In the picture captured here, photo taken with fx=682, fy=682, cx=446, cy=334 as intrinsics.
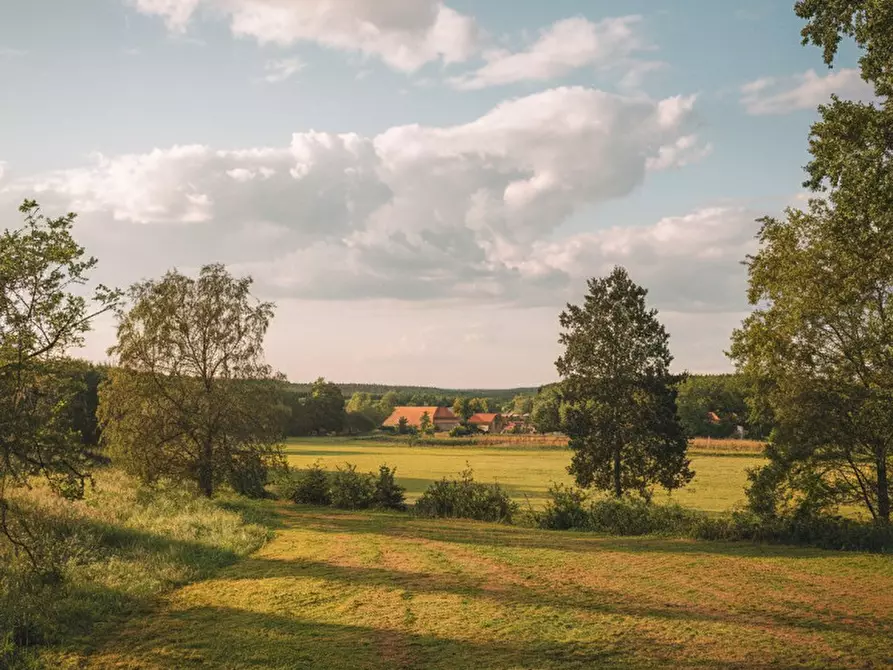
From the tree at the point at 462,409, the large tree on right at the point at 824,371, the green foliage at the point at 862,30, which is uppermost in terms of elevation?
the green foliage at the point at 862,30

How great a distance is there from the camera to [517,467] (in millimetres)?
53906

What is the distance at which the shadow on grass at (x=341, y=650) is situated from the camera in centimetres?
903

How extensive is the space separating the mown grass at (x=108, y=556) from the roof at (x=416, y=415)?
111399 mm

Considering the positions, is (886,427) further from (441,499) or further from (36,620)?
(36,620)

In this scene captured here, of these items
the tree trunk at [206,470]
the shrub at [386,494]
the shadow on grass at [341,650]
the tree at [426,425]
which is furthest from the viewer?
the tree at [426,425]

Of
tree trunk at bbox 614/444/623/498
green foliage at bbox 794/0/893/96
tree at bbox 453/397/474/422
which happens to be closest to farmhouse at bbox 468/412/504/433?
tree at bbox 453/397/474/422

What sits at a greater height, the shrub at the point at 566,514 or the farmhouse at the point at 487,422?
the shrub at the point at 566,514

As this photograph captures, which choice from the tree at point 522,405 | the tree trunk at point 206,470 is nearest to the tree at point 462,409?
the tree at point 522,405

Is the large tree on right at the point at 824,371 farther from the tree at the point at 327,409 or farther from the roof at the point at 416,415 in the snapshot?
the roof at the point at 416,415

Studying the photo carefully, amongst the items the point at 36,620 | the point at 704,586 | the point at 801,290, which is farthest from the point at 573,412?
the point at 36,620

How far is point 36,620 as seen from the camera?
10.5 meters

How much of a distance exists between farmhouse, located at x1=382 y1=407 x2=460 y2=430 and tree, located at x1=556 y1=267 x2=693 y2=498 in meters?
109

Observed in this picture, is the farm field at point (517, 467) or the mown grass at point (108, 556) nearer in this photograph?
the mown grass at point (108, 556)

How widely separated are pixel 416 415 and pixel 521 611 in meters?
130
